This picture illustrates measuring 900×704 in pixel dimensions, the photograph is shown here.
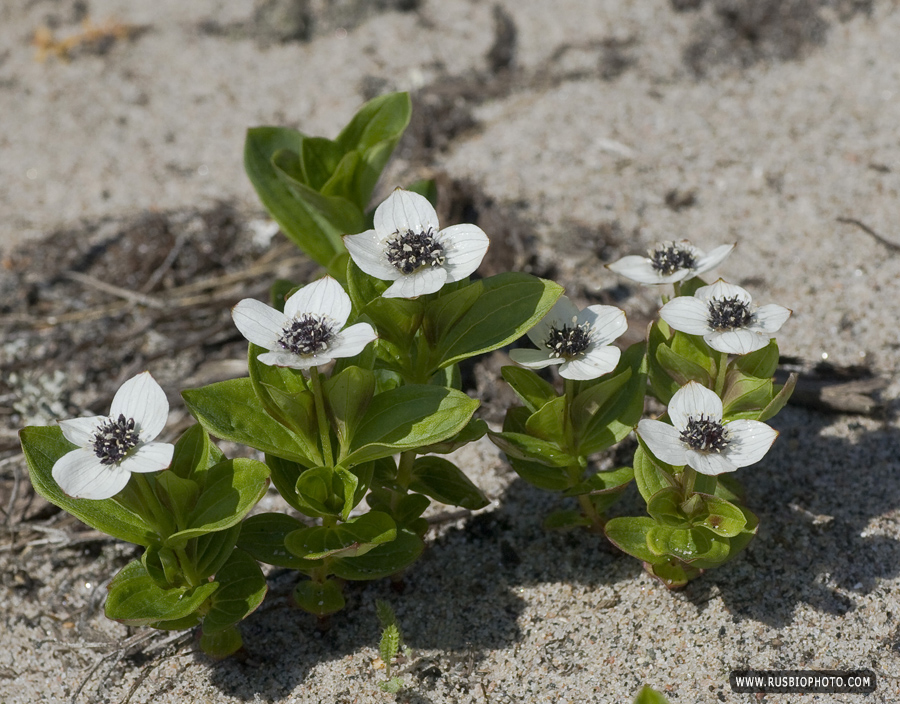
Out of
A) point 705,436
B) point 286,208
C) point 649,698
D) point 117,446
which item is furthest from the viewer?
point 286,208

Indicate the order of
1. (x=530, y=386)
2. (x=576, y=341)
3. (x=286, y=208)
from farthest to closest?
(x=286, y=208), (x=530, y=386), (x=576, y=341)

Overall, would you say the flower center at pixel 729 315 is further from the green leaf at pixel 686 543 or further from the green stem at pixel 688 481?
the green leaf at pixel 686 543

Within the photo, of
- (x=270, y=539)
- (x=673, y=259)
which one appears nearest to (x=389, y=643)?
(x=270, y=539)

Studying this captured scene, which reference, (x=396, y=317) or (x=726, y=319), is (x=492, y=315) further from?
(x=726, y=319)

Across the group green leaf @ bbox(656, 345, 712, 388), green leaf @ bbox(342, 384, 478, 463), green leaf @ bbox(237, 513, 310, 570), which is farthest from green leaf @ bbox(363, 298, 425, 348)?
green leaf @ bbox(656, 345, 712, 388)

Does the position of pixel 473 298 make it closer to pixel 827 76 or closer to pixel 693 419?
pixel 693 419

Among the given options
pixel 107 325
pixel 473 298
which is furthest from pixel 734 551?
pixel 107 325

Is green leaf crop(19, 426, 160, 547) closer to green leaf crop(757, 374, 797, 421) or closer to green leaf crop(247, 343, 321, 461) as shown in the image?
green leaf crop(247, 343, 321, 461)
